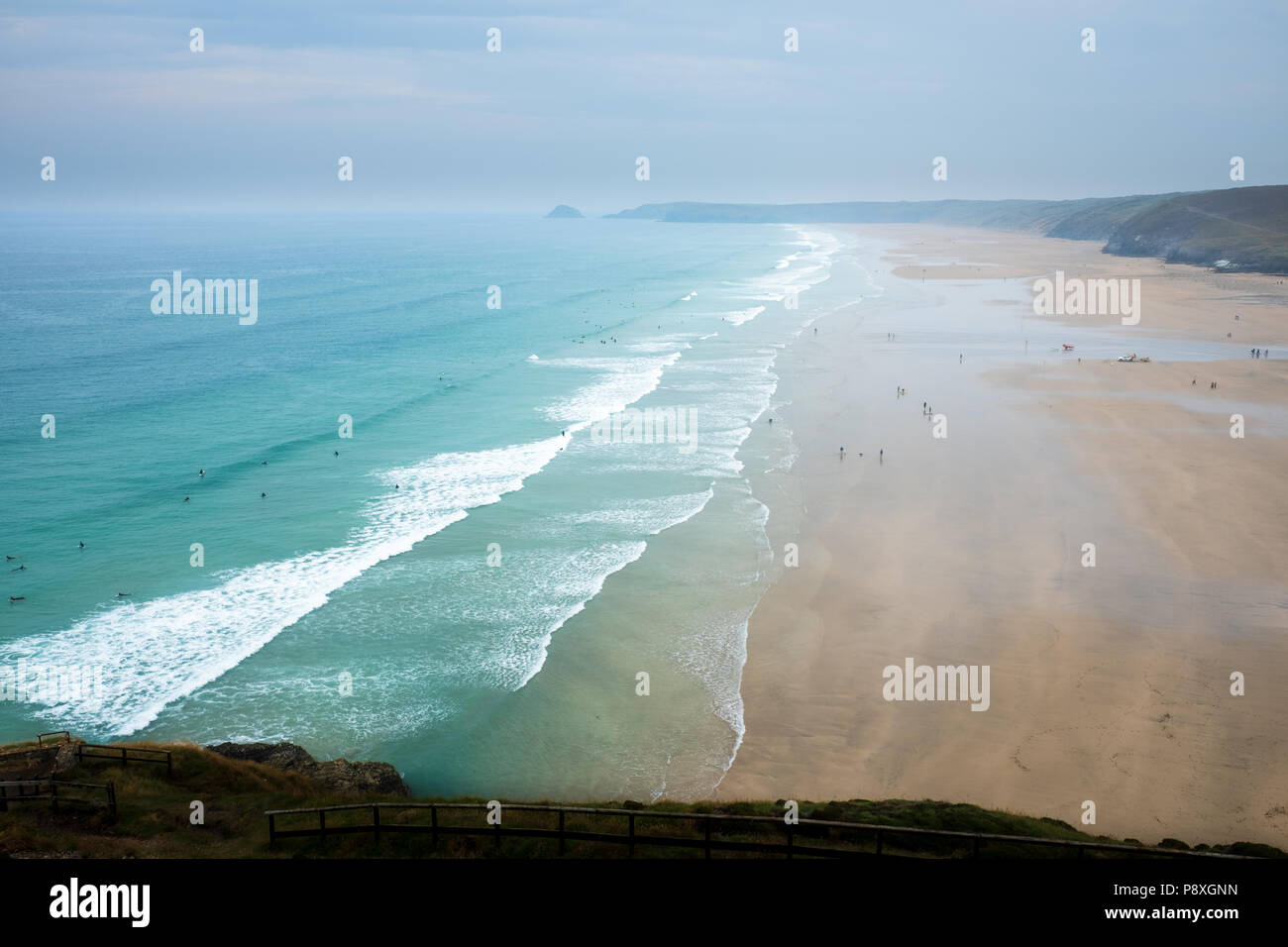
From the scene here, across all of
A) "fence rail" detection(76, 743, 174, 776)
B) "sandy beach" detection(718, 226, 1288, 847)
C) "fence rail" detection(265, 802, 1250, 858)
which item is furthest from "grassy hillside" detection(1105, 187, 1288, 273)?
"fence rail" detection(76, 743, 174, 776)

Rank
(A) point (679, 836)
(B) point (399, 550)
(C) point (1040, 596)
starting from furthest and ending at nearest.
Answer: (B) point (399, 550) < (C) point (1040, 596) < (A) point (679, 836)

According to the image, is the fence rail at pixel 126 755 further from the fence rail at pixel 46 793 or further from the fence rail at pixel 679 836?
the fence rail at pixel 679 836

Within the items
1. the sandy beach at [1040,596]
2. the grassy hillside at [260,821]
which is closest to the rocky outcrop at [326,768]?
the grassy hillside at [260,821]

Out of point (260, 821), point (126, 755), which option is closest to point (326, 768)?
point (260, 821)

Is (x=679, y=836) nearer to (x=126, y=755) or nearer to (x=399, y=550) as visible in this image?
(x=126, y=755)

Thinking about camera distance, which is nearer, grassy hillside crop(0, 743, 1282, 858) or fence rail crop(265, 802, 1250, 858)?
fence rail crop(265, 802, 1250, 858)

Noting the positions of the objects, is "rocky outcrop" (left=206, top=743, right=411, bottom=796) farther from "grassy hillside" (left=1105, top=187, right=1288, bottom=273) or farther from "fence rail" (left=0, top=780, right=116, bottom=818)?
"grassy hillside" (left=1105, top=187, right=1288, bottom=273)
